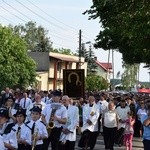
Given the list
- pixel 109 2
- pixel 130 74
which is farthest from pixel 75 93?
pixel 130 74

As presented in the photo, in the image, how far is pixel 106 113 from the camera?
17.6 metres

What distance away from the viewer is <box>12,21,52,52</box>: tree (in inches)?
4370

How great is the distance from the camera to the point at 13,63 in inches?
1987

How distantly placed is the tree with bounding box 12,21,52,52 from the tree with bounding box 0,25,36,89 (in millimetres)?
57323

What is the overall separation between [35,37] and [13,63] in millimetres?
61759

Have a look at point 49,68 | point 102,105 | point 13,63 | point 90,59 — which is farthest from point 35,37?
point 102,105

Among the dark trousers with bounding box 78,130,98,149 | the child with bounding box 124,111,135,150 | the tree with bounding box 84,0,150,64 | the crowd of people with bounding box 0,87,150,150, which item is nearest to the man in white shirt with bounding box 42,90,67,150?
the crowd of people with bounding box 0,87,150,150

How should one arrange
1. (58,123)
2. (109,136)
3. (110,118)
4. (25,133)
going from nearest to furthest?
(25,133), (58,123), (110,118), (109,136)

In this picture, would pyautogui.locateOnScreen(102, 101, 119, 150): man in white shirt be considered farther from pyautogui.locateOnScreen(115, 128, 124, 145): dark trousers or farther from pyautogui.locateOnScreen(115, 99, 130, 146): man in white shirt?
pyautogui.locateOnScreen(115, 128, 124, 145): dark trousers

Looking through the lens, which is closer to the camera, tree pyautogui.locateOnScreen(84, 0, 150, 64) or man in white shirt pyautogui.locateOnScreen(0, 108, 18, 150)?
man in white shirt pyautogui.locateOnScreen(0, 108, 18, 150)

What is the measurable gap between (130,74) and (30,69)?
251 ft

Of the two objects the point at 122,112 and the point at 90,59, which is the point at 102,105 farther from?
the point at 90,59

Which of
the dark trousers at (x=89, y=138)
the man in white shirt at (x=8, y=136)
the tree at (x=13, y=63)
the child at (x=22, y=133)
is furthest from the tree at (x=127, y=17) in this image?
the tree at (x=13, y=63)

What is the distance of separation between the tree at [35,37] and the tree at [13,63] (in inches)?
2257
